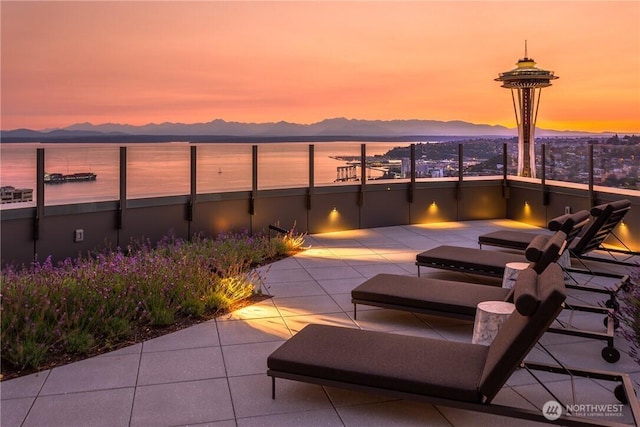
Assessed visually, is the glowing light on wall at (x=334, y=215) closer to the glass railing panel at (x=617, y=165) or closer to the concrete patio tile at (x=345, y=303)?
the concrete patio tile at (x=345, y=303)

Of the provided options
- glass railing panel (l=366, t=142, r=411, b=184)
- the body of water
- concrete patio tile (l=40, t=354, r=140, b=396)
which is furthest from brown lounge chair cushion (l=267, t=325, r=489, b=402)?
glass railing panel (l=366, t=142, r=411, b=184)

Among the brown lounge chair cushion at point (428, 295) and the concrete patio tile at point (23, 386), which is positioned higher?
the brown lounge chair cushion at point (428, 295)

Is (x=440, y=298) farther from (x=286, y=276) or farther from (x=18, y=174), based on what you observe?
(x=18, y=174)

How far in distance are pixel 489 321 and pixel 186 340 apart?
2629 mm

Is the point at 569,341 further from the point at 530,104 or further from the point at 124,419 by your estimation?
the point at 530,104

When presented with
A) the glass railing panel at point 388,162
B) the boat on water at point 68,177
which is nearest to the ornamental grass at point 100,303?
the boat on water at point 68,177

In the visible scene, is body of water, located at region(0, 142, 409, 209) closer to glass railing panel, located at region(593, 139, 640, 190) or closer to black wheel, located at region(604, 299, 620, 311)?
glass railing panel, located at region(593, 139, 640, 190)

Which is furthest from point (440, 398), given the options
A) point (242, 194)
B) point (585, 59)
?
point (585, 59)

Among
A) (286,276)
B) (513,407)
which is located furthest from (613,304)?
(286,276)

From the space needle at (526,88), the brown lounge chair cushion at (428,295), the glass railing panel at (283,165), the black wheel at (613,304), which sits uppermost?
the space needle at (526,88)

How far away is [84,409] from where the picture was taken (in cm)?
333

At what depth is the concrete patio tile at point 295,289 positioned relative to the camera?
6.15 meters

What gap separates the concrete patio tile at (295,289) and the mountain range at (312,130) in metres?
5.86

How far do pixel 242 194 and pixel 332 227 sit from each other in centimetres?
219
